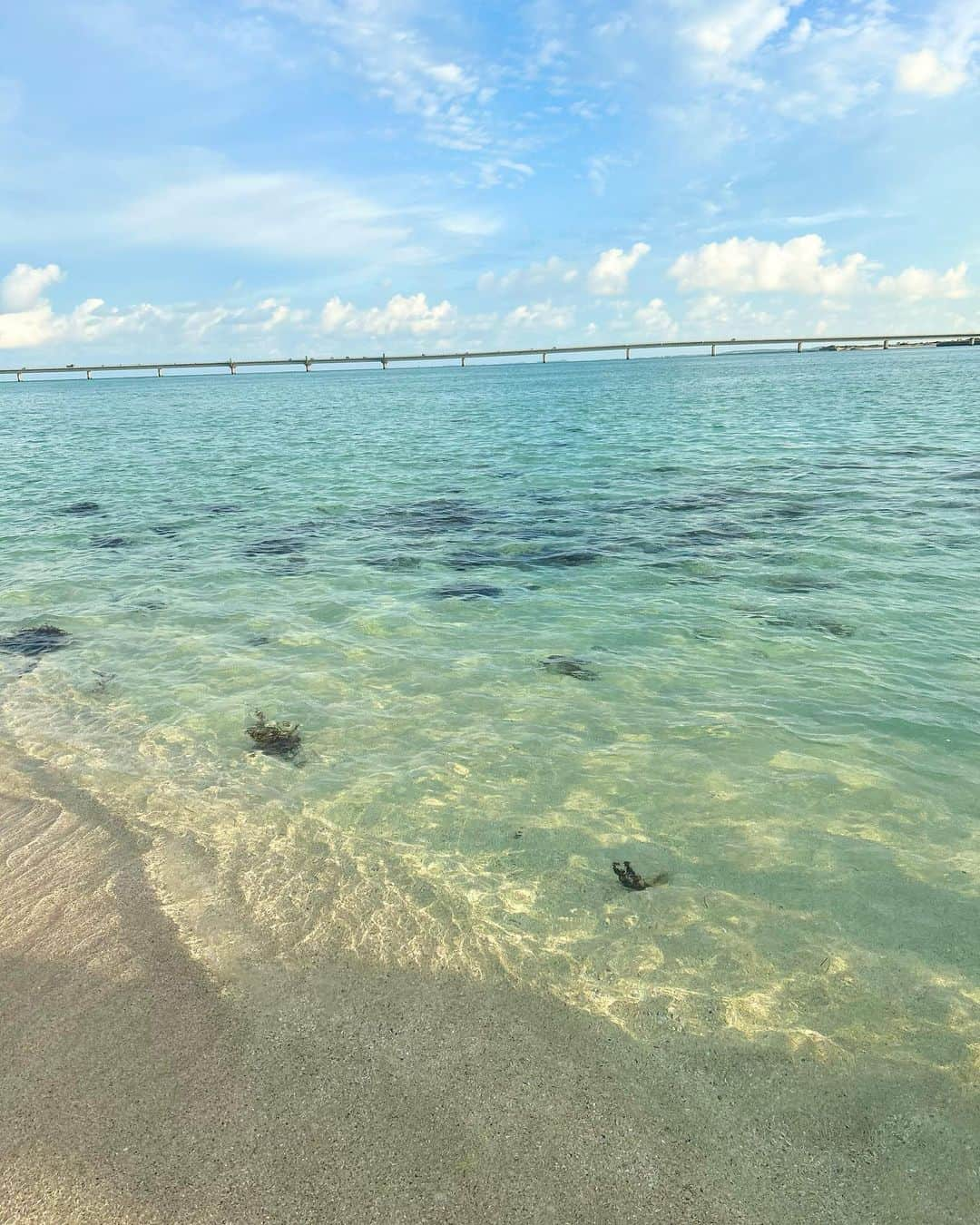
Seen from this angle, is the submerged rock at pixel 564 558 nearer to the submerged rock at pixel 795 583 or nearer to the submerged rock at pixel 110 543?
the submerged rock at pixel 795 583

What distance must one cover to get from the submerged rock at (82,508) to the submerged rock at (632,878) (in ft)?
75.5

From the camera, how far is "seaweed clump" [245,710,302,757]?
830 cm

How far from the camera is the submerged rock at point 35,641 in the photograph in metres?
11.6

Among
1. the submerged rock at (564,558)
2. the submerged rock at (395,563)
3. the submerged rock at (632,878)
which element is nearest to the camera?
the submerged rock at (632,878)

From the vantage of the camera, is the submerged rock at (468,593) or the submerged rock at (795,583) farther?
the submerged rock at (468,593)

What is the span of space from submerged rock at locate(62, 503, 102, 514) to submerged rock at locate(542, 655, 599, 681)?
63.2 ft

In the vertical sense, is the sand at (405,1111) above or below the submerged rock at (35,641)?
above

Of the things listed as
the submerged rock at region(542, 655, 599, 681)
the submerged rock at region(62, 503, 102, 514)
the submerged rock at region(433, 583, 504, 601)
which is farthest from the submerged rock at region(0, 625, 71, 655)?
the submerged rock at region(62, 503, 102, 514)

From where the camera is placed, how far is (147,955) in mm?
5035

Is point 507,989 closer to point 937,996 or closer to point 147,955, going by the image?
point 147,955

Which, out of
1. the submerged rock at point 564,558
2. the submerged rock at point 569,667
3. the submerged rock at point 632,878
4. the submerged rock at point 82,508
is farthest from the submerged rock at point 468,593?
the submerged rock at point 82,508

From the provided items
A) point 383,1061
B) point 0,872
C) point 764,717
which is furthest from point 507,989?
point 764,717

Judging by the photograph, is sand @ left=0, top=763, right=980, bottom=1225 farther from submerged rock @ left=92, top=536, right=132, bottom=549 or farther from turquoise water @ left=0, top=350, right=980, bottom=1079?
submerged rock @ left=92, top=536, right=132, bottom=549

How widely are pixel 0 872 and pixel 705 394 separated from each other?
9197cm
